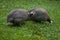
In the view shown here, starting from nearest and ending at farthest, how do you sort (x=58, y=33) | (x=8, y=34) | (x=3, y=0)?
1. (x=8, y=34)
2. (x=58, y=33)
3. (x=3, y=0)

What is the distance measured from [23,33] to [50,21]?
146 centimetres

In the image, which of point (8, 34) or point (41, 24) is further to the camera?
point (41, 24)

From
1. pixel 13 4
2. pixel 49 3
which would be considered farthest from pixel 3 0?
pixel 49 3

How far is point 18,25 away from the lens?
679 centimetres

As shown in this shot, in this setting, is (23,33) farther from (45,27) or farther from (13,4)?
(13,4)

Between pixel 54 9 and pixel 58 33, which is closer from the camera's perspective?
pixel 58 33

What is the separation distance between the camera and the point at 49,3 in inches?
419

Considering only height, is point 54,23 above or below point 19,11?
below

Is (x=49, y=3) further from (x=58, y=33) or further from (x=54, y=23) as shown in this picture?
(x=58, y=33)

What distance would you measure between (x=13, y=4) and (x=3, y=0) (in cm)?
74

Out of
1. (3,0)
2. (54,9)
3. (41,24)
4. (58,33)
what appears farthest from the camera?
(3,0)

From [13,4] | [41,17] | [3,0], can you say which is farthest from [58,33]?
[3,0]

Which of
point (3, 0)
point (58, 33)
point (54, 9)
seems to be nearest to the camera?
point (58, 33)

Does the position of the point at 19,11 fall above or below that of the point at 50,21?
above
